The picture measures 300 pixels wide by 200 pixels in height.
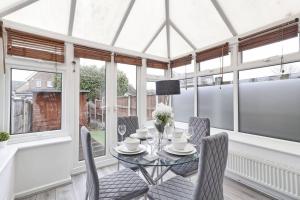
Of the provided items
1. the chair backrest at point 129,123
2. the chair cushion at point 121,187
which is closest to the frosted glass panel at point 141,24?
the chair backrest at point 129,123

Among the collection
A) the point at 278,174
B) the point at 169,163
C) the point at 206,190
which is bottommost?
the point at 278,174

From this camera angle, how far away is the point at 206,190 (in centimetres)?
127

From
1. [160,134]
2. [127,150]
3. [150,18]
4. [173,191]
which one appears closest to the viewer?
[173,191]

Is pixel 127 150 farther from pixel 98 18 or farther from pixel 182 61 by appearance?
pixel 182 61

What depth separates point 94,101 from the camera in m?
3.22

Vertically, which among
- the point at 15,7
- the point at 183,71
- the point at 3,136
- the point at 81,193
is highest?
the point at 15,7

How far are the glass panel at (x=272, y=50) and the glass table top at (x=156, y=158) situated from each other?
6.49 ft

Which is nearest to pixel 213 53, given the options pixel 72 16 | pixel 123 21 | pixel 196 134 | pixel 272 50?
pixel 272 50

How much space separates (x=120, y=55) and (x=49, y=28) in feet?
4.25

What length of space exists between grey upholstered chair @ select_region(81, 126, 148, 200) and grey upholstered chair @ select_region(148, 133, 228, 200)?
0.55 ft

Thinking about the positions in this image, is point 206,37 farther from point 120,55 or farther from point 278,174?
point 278,174

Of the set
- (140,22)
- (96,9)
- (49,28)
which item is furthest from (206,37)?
→ (49,28)

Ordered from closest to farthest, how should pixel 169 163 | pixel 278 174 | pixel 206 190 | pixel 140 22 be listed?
1. pixel 206 190
2. pixel 169 163
3. pixel 278 174
4. pixel 140 22

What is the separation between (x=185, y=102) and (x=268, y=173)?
7.23 ft
